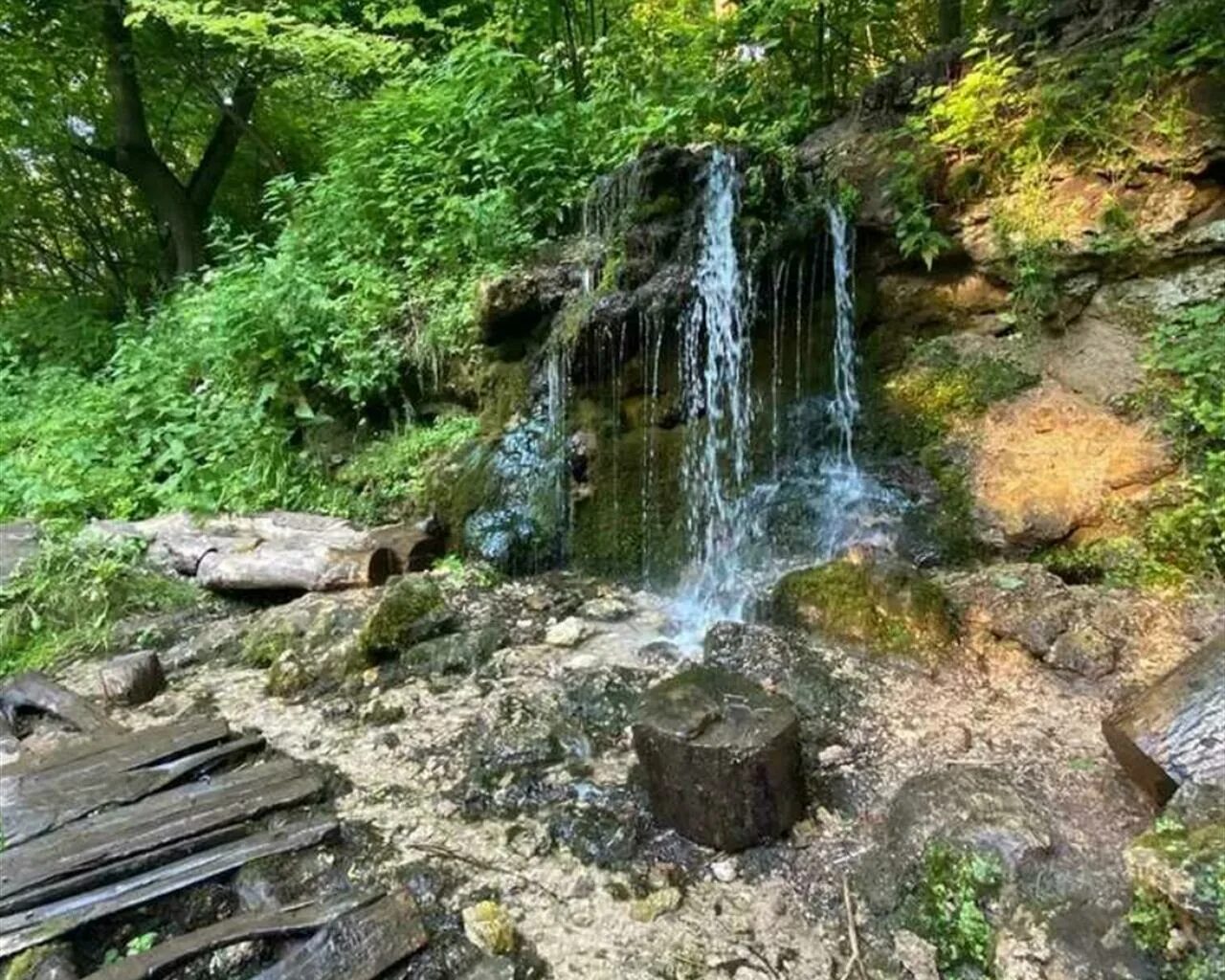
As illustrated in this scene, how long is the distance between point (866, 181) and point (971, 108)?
72 centimetres

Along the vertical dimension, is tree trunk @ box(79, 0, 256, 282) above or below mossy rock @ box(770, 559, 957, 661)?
above

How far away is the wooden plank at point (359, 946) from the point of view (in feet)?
6.51

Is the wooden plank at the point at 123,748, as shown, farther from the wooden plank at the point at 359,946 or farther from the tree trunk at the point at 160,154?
the tree trunk at the point at 160,154

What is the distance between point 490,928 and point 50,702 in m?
2.70

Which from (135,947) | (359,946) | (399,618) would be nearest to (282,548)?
(399,618)

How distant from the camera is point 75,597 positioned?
452 cm

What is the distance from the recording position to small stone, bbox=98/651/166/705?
11.9 ft

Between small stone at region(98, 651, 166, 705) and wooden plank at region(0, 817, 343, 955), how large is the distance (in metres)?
1.54

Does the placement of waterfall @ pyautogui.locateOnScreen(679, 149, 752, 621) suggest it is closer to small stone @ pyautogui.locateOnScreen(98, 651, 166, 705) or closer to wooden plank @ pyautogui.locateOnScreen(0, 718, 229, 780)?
wooden plank @ pyautogui.locateOnScreen(0, 718, 229, 780)

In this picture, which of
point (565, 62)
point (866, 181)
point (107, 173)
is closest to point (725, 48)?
point (565, 62)

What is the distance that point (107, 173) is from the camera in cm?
1049

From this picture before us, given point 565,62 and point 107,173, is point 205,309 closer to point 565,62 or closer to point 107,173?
point 565,62

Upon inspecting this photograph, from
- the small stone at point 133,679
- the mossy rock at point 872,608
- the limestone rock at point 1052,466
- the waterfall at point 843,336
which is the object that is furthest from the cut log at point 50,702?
the limestone rock at point 1052,466

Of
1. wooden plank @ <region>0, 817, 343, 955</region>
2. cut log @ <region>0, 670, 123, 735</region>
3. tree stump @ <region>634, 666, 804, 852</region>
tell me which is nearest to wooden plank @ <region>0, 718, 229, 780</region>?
cut log @ <region>0, 670, 123, 735</region>
